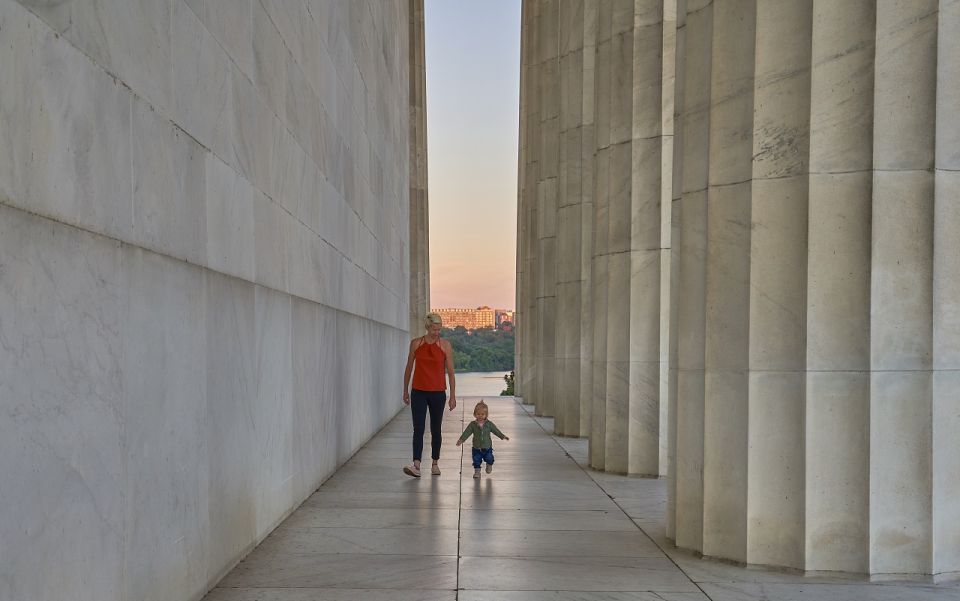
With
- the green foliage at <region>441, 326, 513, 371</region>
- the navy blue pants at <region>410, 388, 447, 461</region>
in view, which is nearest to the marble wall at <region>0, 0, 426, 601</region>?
the navy blue pants at <region>410, 388, 447, 461</region>

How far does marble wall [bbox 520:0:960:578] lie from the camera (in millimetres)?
7520

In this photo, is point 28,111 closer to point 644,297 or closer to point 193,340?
point 193,340

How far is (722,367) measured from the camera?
323 inches

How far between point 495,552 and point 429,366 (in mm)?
4590

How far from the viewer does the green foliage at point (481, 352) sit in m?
90.5

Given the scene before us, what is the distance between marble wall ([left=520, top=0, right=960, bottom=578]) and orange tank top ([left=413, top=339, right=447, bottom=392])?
4526 mm

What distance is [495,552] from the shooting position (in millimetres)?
8227

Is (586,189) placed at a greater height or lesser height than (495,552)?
greater

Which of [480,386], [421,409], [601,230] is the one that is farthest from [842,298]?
[480,386]

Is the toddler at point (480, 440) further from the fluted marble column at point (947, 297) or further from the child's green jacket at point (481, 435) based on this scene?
the fluted marble column at point (947, 297)

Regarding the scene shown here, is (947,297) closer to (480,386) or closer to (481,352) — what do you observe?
(480,386)

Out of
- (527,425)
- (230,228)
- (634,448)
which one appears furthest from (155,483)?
(527,425)

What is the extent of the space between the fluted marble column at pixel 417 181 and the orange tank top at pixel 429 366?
22.6m

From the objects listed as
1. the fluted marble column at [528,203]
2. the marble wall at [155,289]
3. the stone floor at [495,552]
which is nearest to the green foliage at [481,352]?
the fluted marble column at [528,203]
